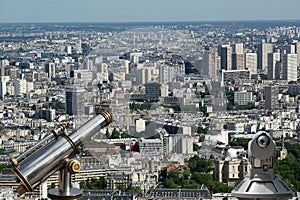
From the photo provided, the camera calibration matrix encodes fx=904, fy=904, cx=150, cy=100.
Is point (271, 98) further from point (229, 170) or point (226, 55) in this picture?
point (229, 170)

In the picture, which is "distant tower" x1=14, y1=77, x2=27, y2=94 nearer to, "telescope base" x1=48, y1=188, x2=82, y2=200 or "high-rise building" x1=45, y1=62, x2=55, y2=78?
"high-rise building" x1=45, y1=62, x2=55, y2=78

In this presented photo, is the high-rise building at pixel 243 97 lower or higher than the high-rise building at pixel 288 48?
lower

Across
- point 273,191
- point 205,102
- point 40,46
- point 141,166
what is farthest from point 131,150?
point 40,46

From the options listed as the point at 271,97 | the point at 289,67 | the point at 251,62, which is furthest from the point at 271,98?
the point at 251,62

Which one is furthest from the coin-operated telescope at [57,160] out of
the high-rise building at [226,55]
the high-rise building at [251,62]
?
the high-rise building at [251,62]

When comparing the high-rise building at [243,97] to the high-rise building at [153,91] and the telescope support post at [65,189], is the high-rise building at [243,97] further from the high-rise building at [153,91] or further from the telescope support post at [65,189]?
the telescope support post at [65,189]

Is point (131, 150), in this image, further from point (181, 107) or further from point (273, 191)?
point (273, 191)

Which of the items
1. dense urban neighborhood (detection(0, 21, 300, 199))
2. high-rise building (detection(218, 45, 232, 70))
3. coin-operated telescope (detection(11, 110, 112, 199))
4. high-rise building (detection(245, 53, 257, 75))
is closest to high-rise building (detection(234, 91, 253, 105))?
dense urban neighborhood (detection(0, 21, 300, 199))
